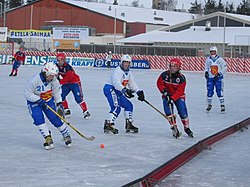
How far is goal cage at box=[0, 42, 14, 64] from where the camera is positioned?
130 ft

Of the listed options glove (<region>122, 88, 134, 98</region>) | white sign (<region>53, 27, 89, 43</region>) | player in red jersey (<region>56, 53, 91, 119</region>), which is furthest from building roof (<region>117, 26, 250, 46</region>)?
glove (<region>122, 88, 134, 98</region>)

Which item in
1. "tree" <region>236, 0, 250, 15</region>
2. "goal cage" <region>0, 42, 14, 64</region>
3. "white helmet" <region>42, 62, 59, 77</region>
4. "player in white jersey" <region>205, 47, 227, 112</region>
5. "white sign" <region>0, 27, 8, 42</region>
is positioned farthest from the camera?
"tree" <region>236, 0, 250, 15</region>

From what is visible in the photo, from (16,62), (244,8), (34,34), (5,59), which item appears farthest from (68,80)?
(244,8)

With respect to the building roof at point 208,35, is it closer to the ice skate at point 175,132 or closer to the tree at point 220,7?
the ice skate at point 175,132

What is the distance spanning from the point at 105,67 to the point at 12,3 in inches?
2461

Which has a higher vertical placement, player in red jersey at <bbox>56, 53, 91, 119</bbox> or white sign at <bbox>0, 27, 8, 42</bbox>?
white sign at <bbox>0, 27, 8, 42</bbox>

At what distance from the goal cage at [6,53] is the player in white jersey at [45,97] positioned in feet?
106

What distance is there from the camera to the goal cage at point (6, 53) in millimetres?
39531

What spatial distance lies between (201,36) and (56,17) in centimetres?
2344

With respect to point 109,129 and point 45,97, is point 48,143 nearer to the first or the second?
point 45,97

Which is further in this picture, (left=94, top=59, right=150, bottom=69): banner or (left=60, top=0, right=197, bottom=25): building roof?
(left=60, top=0, right=197, bottom=25): building roof

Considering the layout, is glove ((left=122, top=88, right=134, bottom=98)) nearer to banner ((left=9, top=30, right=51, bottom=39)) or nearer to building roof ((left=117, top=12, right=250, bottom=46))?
building roof ((left=117, top=12, right=250, bottom=46))

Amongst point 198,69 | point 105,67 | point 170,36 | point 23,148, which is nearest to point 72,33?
point 170,36

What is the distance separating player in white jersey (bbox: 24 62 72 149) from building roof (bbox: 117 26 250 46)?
124 ft
